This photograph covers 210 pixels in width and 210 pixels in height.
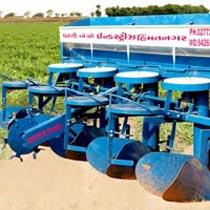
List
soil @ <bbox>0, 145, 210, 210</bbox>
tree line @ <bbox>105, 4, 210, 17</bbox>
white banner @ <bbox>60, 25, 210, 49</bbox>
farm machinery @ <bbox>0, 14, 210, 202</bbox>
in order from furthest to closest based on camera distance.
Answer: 1. tree line @ <bbox>105, 4, 210, 17</bbox>
2. soil @ <bbox>0, 145, 210, 210</bbox>
3. white banner @ <bbox>60, 25, 210, 49</bbox>
4. farm machinery @ <bbox>0, 14, 210, 202</bbox>

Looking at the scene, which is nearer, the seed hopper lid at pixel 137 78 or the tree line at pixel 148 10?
the seed hopper lid at pixel 137 78

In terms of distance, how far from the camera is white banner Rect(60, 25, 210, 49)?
168 inches

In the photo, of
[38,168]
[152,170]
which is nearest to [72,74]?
[38,168]

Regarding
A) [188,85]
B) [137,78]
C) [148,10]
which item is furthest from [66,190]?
[148,10]

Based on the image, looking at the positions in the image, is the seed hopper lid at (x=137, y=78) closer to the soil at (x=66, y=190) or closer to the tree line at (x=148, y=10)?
the soil at (x=66, y=190)

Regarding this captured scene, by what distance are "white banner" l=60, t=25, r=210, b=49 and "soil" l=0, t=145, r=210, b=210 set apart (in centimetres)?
130

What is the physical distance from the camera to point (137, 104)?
13.2 feet

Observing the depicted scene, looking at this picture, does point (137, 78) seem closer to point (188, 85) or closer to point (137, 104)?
point (137, 104)

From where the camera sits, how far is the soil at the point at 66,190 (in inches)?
196

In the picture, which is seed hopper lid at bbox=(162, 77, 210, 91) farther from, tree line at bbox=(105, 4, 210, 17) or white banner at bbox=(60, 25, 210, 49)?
tree line at bbox=(105, 4, 210, 17)

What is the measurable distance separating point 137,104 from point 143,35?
0.96 meters

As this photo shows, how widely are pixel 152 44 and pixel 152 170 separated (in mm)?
1310

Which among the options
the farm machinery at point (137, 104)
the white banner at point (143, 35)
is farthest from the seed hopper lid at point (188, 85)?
the white banner at point (143, 35)

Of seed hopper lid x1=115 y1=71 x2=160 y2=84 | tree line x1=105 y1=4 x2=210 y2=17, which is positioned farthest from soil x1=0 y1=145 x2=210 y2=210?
tree line x1=105 y1=4 x2=210 y2=17
